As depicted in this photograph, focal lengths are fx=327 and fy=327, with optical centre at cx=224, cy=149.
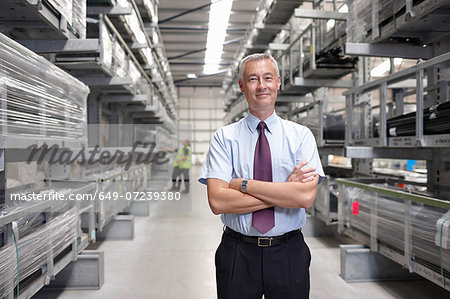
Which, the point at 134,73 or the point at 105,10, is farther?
the point at 134,73

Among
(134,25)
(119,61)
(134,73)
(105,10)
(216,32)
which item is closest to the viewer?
(105,10)

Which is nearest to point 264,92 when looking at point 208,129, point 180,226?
point 180,226

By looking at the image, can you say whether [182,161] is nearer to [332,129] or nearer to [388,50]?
[332,129]

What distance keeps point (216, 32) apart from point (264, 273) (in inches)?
442

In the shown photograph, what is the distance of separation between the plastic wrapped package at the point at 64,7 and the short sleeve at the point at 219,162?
1750mm

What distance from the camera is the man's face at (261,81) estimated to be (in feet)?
5.23

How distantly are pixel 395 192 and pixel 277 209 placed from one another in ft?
5.40

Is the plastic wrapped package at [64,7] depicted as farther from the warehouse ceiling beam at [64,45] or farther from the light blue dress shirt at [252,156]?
the light blue dress shirt at [252,156]

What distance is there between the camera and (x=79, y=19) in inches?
124

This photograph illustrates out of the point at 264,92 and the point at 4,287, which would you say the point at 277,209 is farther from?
the point at 4,287

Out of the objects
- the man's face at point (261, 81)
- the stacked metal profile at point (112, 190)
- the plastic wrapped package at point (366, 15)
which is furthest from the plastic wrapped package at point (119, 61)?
the man's face at point (261, 81)

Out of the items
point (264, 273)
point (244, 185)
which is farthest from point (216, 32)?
point (264, 273)

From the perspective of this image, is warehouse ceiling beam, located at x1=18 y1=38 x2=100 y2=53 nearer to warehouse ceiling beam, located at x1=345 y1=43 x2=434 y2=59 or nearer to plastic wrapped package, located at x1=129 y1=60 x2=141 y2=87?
plastic wrapped package, located at x1=129 y1=60 x2=141 y2=87

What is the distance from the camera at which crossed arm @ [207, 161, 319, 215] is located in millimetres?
1553
